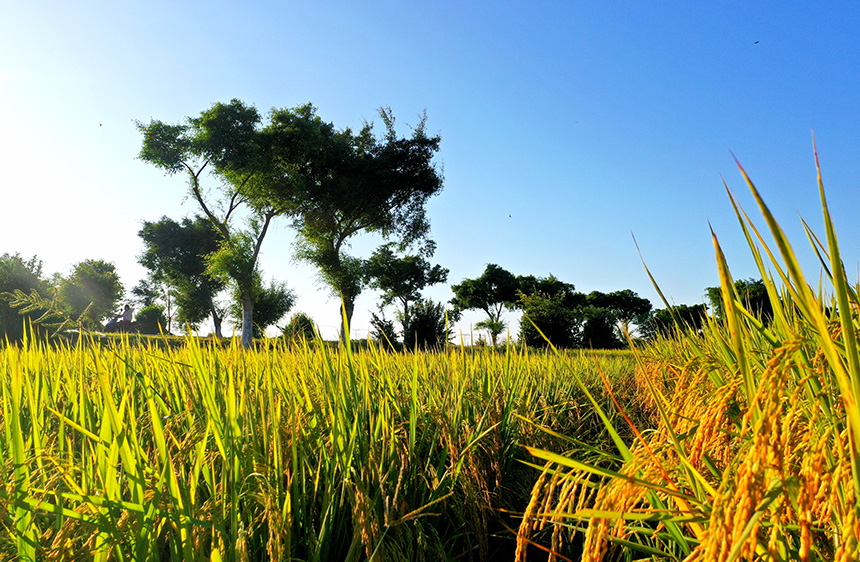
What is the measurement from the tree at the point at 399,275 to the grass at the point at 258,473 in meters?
21.9

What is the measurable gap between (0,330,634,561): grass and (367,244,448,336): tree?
21.9 meters

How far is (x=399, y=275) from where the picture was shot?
2645 centimetres

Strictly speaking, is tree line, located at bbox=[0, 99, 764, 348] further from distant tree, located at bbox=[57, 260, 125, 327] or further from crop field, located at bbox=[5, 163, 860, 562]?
crop field, located at bbox=[5, 163, 860, 562]

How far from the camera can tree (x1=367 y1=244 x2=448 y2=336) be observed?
25516mm

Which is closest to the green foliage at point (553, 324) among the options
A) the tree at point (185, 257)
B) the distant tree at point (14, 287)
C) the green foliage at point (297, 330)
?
the green foliage at point (297, 330)

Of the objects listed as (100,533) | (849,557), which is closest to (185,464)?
(100,533)

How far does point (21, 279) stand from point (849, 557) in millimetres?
31922

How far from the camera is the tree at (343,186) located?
859 inches

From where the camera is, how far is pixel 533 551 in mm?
2223

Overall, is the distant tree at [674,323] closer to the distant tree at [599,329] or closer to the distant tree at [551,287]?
the distant tree at [599,329]

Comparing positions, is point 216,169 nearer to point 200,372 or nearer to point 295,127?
point 295,127

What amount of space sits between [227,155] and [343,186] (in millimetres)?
4927

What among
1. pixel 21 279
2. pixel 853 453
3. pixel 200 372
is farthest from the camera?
pixel 21 279

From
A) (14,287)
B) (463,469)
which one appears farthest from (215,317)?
(463,469)
